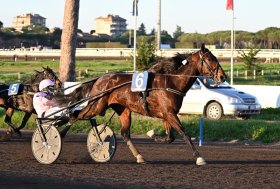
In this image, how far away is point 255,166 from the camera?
1354 centimetres

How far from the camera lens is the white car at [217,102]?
24.9 meters

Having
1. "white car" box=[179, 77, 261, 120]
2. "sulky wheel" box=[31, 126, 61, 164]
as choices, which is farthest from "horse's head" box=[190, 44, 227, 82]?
"white car" box=[179, 77, 261, 120]

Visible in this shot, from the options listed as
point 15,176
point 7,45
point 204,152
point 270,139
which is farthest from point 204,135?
point 7,45

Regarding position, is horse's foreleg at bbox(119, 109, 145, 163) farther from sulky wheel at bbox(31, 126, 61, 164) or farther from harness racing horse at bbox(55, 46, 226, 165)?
sulky wheel at bbox(31, 126, 61, 164)

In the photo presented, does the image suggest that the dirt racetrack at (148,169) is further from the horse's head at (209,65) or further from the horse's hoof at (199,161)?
the horse's head at (209,65)

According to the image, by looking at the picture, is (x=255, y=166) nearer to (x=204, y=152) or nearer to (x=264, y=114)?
(x=204, y=152)

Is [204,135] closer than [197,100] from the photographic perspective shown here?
Yes

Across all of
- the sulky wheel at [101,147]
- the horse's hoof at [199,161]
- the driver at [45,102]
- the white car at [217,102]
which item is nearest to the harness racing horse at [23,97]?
the driver at [45,102]

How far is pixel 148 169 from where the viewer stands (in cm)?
1291

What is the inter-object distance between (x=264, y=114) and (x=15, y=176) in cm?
1580

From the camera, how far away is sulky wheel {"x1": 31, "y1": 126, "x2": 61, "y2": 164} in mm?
13578

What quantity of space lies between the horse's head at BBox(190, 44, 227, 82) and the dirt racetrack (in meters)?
1.66

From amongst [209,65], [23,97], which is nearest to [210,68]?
[209,65]

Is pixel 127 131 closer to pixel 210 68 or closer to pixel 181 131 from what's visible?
pixel 181 131
